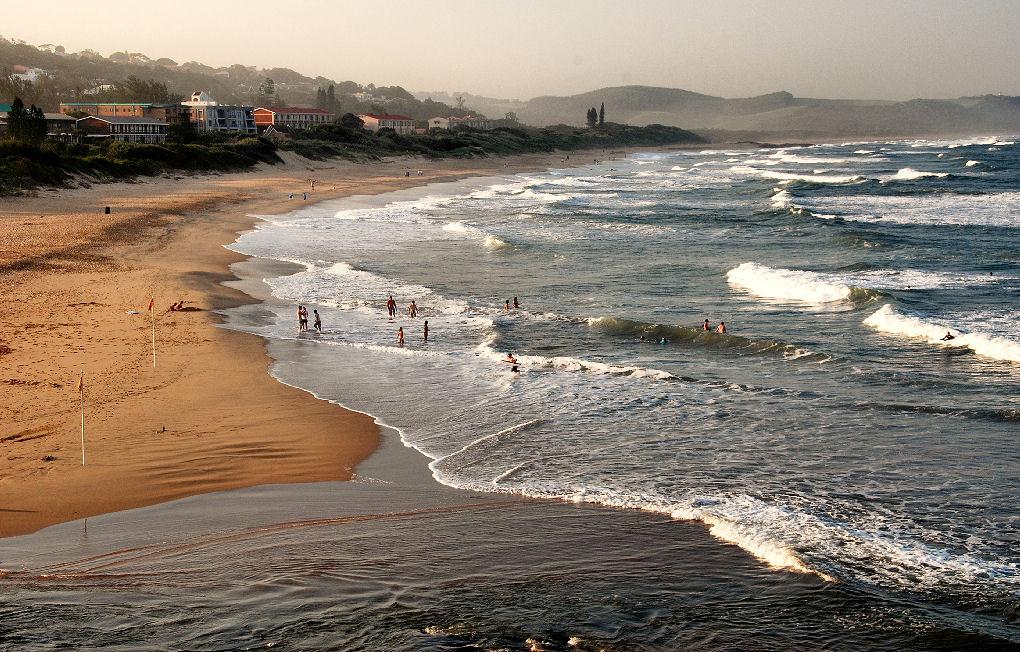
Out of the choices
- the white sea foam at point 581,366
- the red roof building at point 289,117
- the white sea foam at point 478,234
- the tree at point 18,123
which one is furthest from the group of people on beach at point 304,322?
the red roof building at point 289,117

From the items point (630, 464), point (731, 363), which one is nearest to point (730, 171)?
point (731, 363)

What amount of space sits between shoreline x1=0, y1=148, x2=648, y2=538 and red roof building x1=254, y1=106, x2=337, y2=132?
288ft

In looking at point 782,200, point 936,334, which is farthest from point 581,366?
point 782,200

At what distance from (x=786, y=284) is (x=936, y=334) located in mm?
7421

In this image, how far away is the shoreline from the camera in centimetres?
1274

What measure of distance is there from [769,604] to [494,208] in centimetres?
4718

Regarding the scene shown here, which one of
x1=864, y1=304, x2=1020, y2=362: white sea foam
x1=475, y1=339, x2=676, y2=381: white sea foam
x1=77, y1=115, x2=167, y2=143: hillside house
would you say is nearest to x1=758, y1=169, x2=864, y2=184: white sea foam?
x1=864, y1=304, x2=1020, y2=362: white sea foam

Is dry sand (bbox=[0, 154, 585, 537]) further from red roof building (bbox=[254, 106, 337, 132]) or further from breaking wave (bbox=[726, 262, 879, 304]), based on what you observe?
red roof building (bbox=[254, 106, 337, 132])

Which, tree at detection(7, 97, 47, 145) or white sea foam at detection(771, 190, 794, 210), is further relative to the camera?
tree at detection(7, 97, 47, 145)

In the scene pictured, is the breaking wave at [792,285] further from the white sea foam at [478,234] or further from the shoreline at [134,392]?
the shoreline at [134,392]

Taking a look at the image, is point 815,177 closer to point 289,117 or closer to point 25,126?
point 25,126

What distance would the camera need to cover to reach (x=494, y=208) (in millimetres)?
55562

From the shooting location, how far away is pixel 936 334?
73.8 ft

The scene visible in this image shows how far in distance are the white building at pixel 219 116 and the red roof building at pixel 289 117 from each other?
8.76 m
